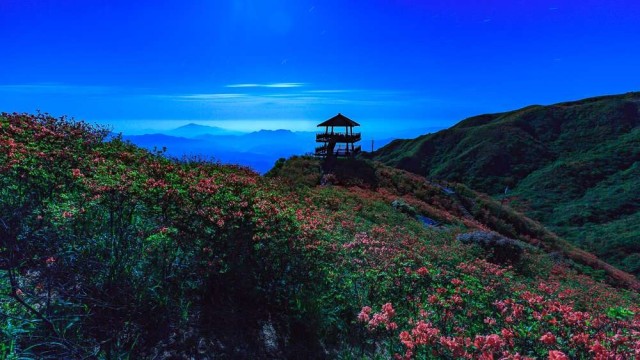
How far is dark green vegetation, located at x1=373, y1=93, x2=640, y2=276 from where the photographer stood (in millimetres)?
51719

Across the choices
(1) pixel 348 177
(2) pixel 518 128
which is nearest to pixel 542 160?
(2) pixel 518 128

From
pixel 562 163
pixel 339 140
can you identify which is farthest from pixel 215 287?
pixel 562 163

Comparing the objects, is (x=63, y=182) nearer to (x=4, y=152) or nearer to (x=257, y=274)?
(x=4, y=152)

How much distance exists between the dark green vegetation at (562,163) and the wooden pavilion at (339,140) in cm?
2966

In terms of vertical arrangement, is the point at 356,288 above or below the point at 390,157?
below

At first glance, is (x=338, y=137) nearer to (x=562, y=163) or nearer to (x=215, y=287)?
(x=215, y=287)

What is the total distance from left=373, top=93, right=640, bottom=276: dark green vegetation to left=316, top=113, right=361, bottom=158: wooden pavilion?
29.7m

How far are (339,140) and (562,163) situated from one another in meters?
57.9

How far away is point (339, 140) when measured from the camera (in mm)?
40906

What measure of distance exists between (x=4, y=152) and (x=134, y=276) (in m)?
3.98

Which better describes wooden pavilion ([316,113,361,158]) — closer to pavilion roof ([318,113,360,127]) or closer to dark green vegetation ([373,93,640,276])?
pavilion roof ([318,113,360,127])

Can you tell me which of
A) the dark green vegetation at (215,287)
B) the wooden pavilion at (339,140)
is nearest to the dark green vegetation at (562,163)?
the wooden pavilion at (339,140)

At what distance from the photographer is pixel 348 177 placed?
32.1 m

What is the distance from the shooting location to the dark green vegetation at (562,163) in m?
51.7
